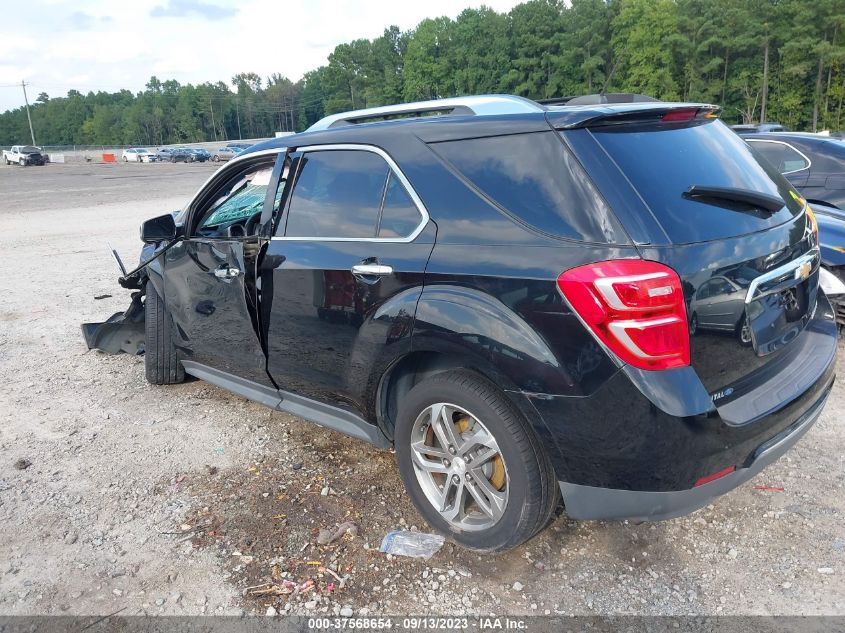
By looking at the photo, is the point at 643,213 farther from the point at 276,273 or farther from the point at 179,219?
the point at 179,219

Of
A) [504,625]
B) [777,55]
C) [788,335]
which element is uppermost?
[777,55]

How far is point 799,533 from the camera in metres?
3.05

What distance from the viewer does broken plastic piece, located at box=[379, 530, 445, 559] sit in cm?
303

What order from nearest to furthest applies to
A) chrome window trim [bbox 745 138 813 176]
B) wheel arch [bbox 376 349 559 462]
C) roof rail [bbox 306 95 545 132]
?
wheel arch [bbox 376 349 559 462]
roof rail [bbox 306 95 545 132]
chrome window trim [bbox 745 138 813 176]

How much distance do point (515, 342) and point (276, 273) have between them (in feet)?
5.30

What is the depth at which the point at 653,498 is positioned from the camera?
7.91ft

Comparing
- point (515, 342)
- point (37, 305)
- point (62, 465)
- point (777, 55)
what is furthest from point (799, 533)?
point (777, 55)

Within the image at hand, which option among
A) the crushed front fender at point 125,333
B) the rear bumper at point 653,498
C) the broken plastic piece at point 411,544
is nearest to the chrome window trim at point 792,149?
the rear bumper at point 653,498

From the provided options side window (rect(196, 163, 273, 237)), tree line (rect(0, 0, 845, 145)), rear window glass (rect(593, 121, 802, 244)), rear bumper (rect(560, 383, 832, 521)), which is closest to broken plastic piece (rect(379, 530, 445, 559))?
rear bumper (rect(560, 383, 832, 521))

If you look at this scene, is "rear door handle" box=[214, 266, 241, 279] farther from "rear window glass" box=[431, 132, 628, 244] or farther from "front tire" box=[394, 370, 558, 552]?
"rear window glass" box=[431, 132, 628, 244]

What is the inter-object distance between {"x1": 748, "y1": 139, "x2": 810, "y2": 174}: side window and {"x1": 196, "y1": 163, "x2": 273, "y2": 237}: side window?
5.32 metres

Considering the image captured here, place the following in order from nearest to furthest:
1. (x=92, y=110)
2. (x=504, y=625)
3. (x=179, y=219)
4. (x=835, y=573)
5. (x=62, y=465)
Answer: (x=504, y=625), (x=835, y=573), (x=62, y=465), (x=179, y=219), (x=92, y=110)

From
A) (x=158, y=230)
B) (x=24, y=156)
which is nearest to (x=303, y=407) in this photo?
(x=158, y=230)

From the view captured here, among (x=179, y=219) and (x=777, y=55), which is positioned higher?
(x=777, y=55)
